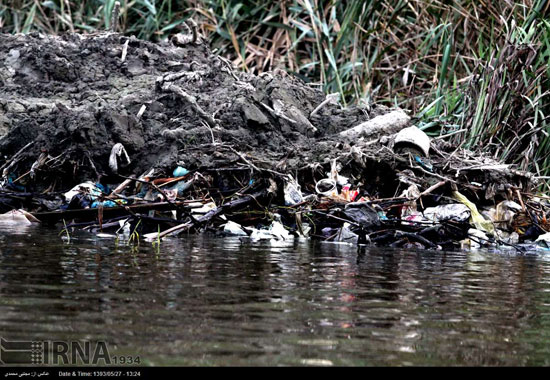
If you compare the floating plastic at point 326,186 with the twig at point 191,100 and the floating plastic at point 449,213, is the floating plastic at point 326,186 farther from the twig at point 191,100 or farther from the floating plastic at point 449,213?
the twig at point 191,100

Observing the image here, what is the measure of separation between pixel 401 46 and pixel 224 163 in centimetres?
381

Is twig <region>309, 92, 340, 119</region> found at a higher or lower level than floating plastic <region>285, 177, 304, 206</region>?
higher

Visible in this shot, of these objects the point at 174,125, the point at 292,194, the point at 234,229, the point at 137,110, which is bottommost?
the point at 234,229

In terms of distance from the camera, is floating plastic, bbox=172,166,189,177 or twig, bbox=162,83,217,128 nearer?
floating plastic, bbox=172,166,189,177

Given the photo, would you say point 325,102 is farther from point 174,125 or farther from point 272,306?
point 272,306

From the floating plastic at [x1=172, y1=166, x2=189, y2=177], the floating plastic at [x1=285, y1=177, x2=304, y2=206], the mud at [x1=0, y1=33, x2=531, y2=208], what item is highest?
the mud at [x1=0, y1=33, x2=531, y2=208]

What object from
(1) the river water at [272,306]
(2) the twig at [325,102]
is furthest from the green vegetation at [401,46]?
(1) the river water at [272,306]

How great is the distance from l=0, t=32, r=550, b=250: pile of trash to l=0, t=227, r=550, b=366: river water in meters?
1.14

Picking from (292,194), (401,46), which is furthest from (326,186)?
(401,46)

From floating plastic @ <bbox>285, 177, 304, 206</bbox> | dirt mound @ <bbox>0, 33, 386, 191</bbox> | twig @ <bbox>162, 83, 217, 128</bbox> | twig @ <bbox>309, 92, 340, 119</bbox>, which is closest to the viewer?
floating plastic @ <bbox>285, 177, 304, 206</bbox>

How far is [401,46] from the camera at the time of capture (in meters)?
9.21

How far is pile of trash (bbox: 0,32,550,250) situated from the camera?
5395mm

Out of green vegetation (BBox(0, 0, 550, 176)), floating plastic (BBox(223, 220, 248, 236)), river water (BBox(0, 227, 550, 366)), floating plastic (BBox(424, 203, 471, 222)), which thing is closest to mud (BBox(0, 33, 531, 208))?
floating plastic (BBox(424, 203, 471, 222))

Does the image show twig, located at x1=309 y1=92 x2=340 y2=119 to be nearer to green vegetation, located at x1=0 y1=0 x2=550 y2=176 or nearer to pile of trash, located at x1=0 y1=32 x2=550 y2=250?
pile of trash, located at x1=0 y1=32 x2=550 y2=250
